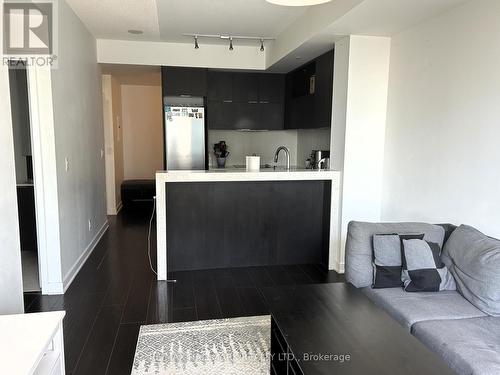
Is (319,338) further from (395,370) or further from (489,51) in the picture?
(489,51)

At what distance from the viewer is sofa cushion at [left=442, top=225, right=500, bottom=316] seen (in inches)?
82.4

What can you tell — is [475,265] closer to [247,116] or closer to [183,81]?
[247,116]

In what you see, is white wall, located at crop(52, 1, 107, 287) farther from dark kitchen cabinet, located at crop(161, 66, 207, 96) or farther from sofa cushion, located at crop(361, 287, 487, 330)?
sofa cushion, located at crop(361, 287, 487, 330)

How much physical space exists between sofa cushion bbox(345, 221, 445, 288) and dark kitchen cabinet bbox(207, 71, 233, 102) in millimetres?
3750

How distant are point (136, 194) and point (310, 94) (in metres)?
3.99

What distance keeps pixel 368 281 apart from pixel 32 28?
3.24m

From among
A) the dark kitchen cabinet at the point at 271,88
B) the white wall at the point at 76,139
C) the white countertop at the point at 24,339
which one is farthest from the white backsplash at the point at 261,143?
the white countertop at the point at 24,339

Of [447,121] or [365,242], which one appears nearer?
[365,242]

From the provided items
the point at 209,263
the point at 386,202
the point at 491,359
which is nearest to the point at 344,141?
the point at 386,202

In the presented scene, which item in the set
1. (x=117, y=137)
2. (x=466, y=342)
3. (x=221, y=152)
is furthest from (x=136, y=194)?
(x=466, y=342)

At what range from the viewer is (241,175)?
3.71m

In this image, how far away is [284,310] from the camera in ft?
6.20

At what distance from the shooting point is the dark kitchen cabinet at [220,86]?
5672 mm

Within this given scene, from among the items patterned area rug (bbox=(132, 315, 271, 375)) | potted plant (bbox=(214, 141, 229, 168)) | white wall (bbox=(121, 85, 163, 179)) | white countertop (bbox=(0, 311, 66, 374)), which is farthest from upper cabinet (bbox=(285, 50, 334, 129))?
white countertop (bbox=(0, 311, 66, 374))
